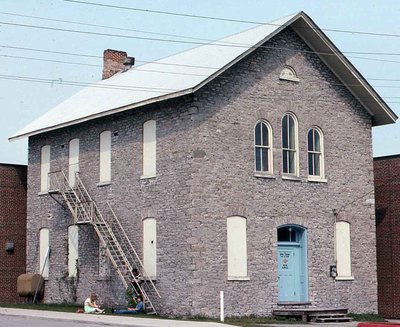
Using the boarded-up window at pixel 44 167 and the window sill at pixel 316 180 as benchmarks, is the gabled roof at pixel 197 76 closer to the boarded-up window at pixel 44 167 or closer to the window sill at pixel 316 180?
the boarded-up window at pixel 44 167

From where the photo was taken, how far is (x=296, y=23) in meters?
32.0

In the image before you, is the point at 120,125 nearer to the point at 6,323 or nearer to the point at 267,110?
the point at 267,110

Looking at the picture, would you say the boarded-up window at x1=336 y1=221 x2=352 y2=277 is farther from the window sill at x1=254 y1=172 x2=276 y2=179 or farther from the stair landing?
the window sill at x1=254 y1=172 x2=276 y2=179

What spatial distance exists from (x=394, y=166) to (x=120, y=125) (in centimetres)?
1084

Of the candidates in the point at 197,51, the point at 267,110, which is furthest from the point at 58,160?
the point at 267,110

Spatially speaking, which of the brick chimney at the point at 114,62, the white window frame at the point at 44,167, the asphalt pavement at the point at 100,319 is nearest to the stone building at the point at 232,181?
the white window frame at the point at 44,167

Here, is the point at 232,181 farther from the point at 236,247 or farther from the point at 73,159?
the point at 73,159

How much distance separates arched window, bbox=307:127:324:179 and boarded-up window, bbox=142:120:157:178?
18.6 ft

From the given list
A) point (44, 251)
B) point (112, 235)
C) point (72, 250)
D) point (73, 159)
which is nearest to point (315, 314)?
point (112, 235)

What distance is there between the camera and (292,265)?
31.9m

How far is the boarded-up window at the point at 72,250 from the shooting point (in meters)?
35.8

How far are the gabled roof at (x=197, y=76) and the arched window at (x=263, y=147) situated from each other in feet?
9.13

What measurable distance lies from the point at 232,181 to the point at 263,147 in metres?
1.97

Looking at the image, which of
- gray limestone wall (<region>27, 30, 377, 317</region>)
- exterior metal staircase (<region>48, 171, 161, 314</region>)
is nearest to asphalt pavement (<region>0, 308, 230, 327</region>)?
exterior metal staircase (<region>48, 171, 161, 314</region>)
